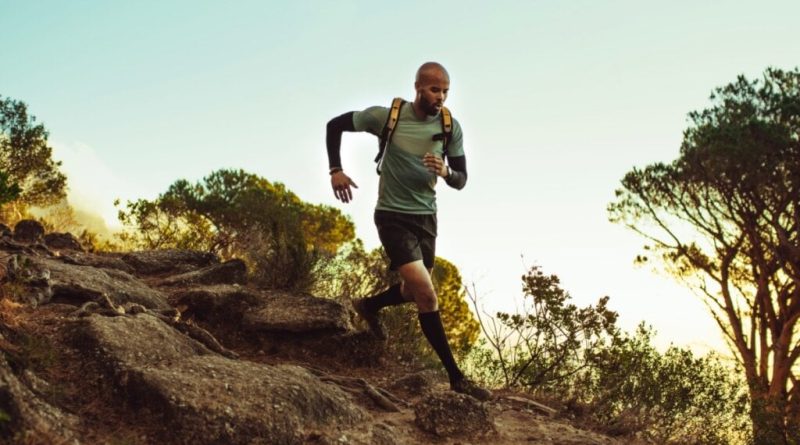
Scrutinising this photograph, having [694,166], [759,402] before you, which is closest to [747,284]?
[694,166]

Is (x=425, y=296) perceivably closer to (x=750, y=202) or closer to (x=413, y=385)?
(x=413, y=385)

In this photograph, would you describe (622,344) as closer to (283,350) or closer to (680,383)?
(680,383)

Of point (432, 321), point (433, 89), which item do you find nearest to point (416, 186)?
point (433, 89)

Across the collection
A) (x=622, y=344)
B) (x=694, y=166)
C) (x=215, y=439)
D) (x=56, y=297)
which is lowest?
(x=215, y=439)

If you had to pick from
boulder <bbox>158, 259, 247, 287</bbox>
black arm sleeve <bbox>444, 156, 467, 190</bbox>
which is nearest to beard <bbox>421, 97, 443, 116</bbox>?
black arm sleeve <bbox>444, 156, 467, 190</bbox>

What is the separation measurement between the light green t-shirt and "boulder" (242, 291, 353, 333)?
194 cm

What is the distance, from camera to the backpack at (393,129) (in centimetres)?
523

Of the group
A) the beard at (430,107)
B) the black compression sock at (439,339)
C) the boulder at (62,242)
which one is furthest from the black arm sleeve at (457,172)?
the boulder at (62,242)

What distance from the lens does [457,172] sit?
5324mm

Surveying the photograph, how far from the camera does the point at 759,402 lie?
8.36 m

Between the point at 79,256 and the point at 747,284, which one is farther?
the point at 747,284

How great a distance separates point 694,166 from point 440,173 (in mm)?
12166

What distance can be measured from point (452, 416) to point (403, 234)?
143 centimetres

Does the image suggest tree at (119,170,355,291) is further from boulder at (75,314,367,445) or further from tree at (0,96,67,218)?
boulder at (75,314,367,445)
